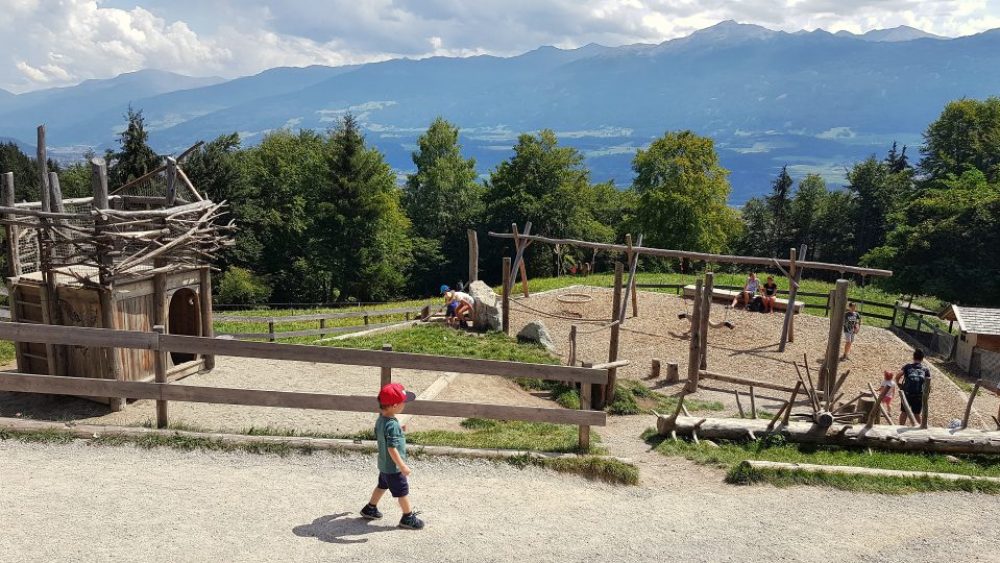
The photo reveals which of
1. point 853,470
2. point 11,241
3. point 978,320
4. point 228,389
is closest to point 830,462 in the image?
point 853,470

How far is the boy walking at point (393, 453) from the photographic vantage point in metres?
6.23

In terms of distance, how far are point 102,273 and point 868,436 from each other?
41.4 ft

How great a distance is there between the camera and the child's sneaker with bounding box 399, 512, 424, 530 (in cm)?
643

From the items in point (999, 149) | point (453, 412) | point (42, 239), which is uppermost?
point (999, 149)

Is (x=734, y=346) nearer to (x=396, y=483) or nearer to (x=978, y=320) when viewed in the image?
(x=978, y=320)

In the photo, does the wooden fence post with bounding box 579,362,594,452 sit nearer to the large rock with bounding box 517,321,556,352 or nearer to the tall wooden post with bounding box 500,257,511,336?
the large rock with bounding box 517,321,556,352

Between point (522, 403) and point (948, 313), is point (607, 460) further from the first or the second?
point (948, 313)

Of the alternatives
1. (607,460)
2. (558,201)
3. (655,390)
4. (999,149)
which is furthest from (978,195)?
(607,460)

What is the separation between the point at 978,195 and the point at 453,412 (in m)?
38.4

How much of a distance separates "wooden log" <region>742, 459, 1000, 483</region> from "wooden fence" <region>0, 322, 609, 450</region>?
287cm

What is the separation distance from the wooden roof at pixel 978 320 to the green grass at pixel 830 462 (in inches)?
556

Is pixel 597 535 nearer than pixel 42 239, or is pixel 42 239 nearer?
pixel 597 535

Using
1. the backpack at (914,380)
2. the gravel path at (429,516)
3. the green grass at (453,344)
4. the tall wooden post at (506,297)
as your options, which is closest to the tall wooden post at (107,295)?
the gravel path at (429,516)

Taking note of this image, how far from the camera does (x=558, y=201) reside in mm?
48938
